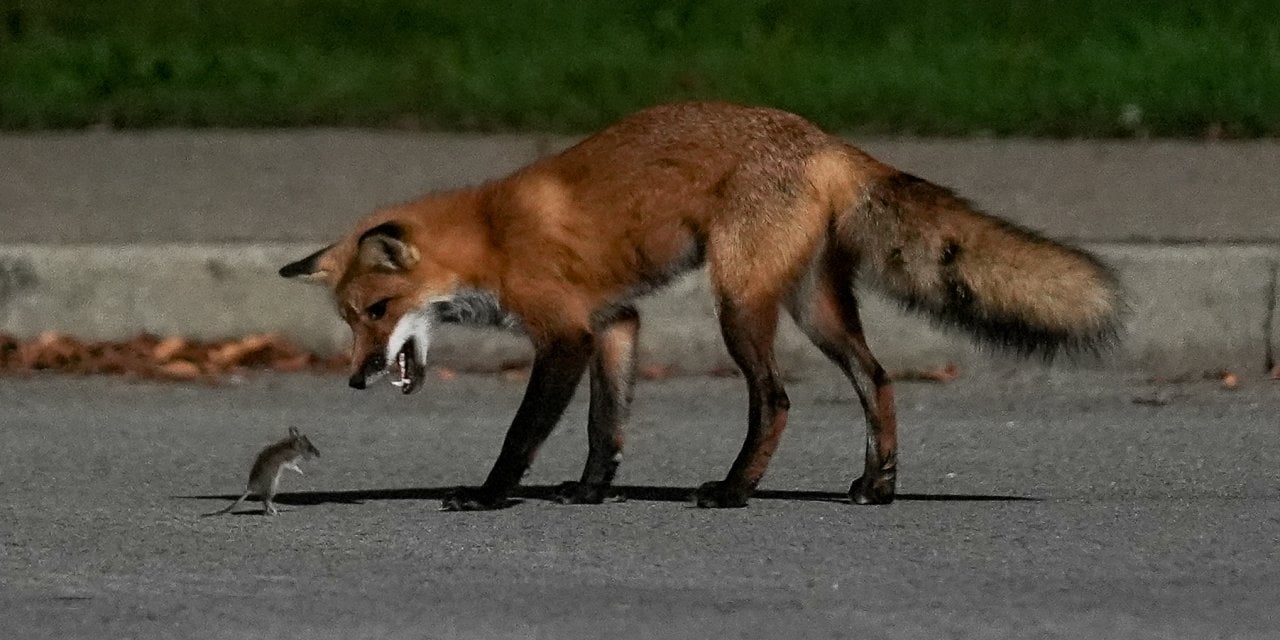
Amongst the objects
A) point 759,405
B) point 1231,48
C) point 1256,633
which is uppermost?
point 1231,48

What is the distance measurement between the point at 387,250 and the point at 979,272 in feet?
5.35

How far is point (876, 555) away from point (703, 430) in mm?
2183

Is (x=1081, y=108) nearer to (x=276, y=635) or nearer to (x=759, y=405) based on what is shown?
(x=759, y=405)

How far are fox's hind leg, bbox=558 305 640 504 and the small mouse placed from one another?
753 mm

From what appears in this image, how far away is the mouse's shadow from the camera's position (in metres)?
6.76

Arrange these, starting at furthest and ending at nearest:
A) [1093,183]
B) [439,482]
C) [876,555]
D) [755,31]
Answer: [755,31] < [1093,183] < [439,482] < [876,555]

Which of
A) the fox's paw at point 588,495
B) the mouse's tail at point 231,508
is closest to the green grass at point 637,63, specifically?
the fox's paw at point 588,495

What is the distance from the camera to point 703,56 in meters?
13.4

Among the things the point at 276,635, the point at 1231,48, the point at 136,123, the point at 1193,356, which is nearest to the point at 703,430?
the point at 1193,356

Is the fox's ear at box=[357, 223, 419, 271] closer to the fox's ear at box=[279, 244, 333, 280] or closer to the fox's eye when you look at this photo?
the fox's eye

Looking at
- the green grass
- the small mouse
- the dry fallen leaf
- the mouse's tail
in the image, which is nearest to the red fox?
the small mouse

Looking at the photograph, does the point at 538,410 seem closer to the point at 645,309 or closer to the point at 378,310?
the point at 378,310

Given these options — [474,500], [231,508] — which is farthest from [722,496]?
[231,508]

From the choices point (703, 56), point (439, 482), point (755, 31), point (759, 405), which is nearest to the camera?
point (759, 405)
